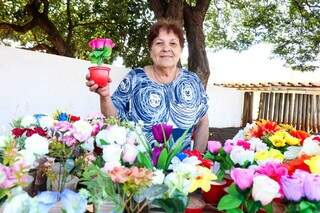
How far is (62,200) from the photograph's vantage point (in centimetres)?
99

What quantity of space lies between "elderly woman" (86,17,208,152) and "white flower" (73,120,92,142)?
2.00ft

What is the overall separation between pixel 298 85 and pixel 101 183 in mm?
11166

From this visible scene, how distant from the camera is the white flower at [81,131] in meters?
1.43

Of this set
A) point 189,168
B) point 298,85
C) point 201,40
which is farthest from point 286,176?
point 298,85

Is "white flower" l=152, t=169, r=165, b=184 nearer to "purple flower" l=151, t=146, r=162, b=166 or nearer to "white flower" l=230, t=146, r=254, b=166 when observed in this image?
"purple flower" l=151, t=146, r=162, b=166

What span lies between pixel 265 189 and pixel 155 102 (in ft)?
3.68

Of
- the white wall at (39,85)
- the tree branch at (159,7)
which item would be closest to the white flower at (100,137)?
the white wall at (39,85)

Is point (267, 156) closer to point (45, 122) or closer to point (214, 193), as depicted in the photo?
point (214, 193)

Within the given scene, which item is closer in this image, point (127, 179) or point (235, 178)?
point (127, 179)

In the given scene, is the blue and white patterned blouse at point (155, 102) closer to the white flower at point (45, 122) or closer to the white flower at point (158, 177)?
the white flower at point (45, 122)

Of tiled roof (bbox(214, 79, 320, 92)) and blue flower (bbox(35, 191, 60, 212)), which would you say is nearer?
blue flower (bbox(35, 191, 60, 212))

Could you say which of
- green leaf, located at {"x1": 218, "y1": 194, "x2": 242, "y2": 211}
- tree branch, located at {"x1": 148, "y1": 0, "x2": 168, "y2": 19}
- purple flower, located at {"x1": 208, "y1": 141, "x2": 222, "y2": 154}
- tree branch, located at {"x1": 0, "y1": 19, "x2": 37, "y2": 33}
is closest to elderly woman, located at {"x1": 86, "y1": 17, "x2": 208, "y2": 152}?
purple flower, located at {"x1": 208, "y1": 141, "x2": 222, "y2": 154}

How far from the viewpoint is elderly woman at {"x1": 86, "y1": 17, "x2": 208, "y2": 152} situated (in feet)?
6.98

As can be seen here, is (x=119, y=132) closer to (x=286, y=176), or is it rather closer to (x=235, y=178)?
(x=235, y=178)
